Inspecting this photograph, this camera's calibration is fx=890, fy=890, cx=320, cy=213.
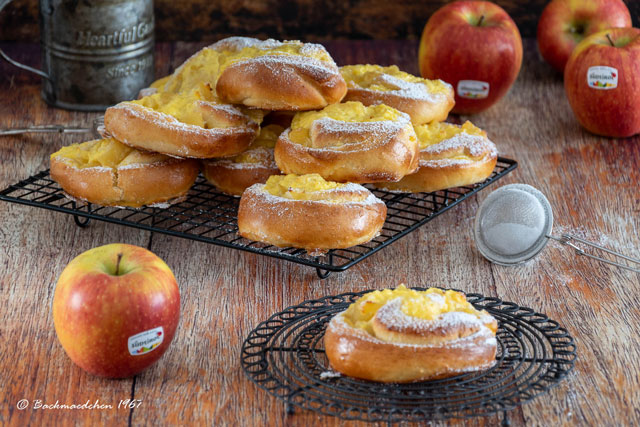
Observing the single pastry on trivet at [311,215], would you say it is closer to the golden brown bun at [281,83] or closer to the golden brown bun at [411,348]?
the golden brown bun at [281,83]

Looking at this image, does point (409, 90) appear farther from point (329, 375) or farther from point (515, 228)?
point (329, 375)

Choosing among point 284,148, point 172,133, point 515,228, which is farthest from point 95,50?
point 515,228

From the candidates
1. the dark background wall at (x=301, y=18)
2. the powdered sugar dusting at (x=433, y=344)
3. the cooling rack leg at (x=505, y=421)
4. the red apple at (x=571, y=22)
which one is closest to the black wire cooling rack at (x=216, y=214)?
the powdered sugar dusting at (x=433, y=344)

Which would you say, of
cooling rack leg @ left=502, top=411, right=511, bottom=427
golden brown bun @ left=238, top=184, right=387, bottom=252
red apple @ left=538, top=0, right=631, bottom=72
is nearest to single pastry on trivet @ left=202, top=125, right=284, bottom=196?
golden brown bun @ left=238, top=184, right=387, bottom=252

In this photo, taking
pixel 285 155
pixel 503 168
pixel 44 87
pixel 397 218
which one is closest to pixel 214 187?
pixel 285 155

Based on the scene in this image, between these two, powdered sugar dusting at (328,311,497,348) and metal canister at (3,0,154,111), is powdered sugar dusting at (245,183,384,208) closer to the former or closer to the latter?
powdered sugar dusting at (328,311,497,348)

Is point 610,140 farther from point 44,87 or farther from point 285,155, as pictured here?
point 44,87
